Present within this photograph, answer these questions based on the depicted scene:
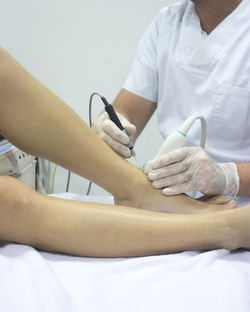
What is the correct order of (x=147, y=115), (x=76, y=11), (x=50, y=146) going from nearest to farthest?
(x=50, y=146) < (x=147, y=115) < (x=76, y=11)

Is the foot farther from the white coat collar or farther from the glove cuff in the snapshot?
the white coat collar

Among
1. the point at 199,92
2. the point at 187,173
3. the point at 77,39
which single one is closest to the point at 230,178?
the point at 187,173

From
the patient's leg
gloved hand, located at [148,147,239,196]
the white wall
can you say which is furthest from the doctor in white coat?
the white wall

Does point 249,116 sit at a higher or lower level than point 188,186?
higher

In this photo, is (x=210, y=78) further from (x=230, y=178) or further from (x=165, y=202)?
(x=165, y=202)

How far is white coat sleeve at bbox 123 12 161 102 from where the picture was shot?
4.30 feet

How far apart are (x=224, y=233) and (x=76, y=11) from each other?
1.46 meters

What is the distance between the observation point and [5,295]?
0.54 metres

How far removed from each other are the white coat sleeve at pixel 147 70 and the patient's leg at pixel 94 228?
697 mm

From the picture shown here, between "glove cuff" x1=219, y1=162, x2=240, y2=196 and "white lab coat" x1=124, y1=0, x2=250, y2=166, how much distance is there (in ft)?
0.45

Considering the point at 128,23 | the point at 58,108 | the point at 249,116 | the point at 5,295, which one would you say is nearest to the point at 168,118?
the point at 249,116

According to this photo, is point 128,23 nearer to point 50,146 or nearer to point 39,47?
point 39,47

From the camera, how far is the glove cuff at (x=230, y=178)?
96 cm

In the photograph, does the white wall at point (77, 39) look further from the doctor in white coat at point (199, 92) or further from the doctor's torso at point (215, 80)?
the doctor's torso at point (215, 80)
